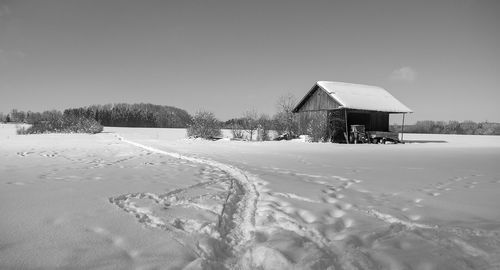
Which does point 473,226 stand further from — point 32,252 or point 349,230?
point 32,252

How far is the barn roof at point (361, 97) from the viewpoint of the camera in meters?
24.9

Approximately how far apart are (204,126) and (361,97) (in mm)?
14339

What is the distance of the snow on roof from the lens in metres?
24.9

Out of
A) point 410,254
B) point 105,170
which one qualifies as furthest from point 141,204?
point 105,170

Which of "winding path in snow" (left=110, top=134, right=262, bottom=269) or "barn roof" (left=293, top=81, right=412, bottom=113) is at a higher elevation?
"barn roof" (left=293, top=81, right=412, bottom=113)

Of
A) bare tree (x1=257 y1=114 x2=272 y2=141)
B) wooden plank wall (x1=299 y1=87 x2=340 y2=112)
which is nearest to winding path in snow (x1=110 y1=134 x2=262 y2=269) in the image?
wooden plank wall (x1=299 y1=87 x2=340 y2=112)

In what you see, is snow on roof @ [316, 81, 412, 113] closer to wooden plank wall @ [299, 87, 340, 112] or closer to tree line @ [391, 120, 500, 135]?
wooden plank wall @ [299, 87, 340, 112]

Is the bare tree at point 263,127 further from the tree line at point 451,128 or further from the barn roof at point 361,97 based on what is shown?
the tree line at point 451,128

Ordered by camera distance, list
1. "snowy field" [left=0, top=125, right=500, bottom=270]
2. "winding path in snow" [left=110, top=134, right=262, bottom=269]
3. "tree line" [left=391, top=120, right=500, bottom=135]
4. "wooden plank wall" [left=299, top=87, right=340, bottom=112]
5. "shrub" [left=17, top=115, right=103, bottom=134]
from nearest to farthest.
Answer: "snowy field" [left=0, top=125, right=500, bottom=270]
"winding path in snow" [left=110, top=134, right=262, bottom=269]
"wooden plank wall" [left=299, top=87, right=340, bottom=112]
"shrub" [left=17, top=115, right=103, bottom=134]
"tree line" [left=391, top=120, right=500, bottom=135]

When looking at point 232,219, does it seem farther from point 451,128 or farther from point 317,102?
point 451,128

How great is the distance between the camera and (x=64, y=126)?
4078 cm

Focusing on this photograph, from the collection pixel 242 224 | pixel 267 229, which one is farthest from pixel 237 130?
pixel 267 229

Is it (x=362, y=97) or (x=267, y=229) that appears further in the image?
(x=362, y=97)

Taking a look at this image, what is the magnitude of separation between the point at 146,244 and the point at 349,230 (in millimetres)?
2106
